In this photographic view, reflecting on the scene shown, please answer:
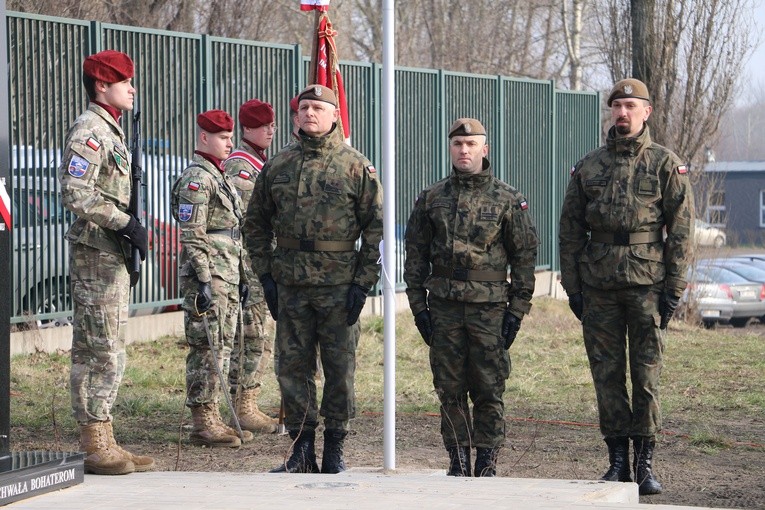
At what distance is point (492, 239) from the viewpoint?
7059mm

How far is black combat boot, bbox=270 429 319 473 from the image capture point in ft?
23.3

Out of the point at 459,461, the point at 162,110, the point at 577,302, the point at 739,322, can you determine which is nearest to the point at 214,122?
the point at 577,302

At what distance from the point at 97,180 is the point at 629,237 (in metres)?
2.93

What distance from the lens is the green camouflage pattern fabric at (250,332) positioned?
880 centimetres

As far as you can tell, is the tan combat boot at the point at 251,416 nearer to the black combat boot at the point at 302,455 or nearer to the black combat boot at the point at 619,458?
the black combat boot at the point at 302,455

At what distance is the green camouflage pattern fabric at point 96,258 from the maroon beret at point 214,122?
1.20m

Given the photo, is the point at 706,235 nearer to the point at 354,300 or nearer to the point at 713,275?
the point at 713,275

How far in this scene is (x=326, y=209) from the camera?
7.07 metres

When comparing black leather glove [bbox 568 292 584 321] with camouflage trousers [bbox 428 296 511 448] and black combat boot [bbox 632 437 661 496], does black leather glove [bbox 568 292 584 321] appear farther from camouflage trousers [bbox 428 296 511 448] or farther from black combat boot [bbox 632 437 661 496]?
black combat boot [bbox 632 437 661 496]

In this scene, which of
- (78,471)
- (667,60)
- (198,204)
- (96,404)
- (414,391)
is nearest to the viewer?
(78,471)

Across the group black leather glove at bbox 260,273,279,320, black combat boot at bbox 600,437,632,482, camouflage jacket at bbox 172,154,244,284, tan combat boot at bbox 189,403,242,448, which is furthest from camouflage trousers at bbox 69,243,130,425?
black combat boot at bbox 600,437,632,482

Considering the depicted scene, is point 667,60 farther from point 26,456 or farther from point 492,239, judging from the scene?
point 26,456

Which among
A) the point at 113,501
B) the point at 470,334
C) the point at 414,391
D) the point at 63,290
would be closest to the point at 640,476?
the point at 470,334

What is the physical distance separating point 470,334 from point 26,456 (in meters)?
2.44
